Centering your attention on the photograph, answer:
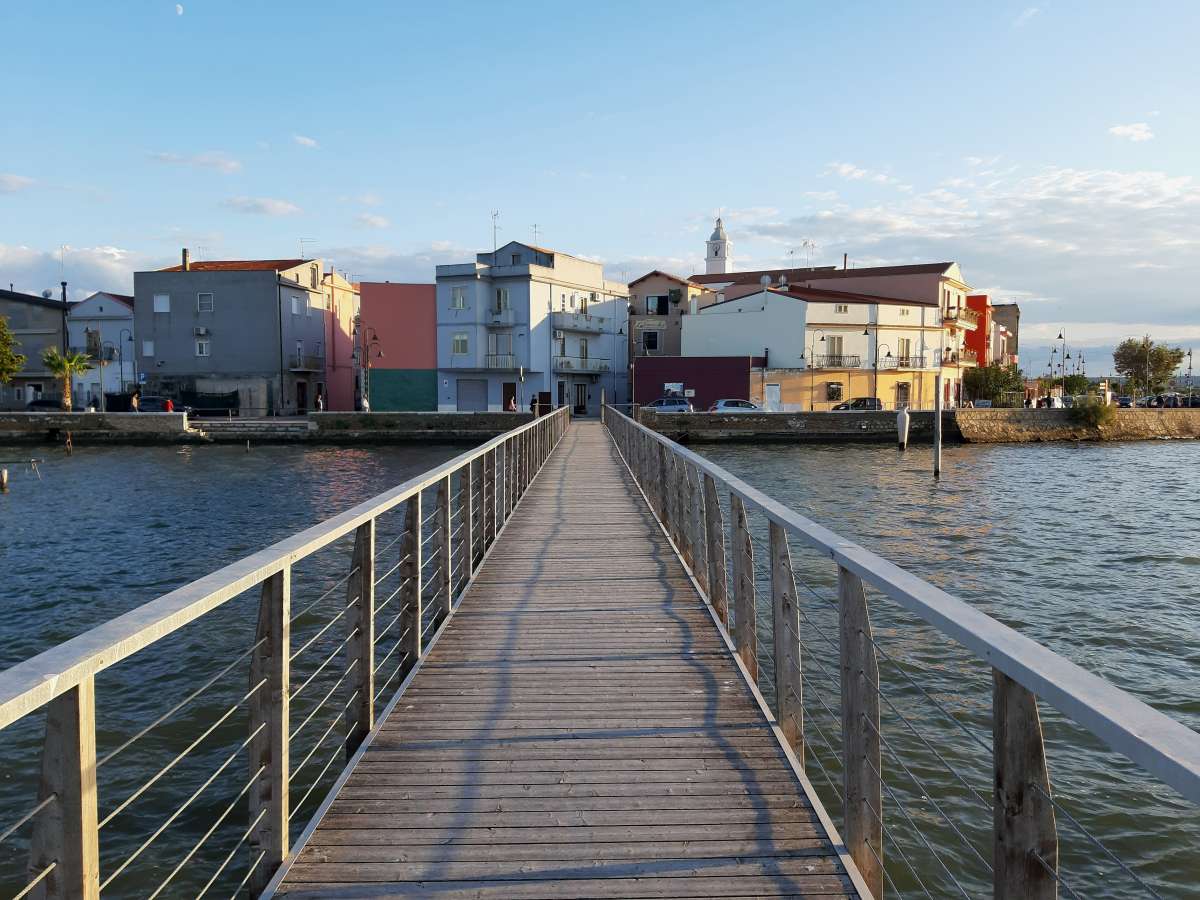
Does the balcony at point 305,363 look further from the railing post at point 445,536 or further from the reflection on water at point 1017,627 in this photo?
the railing post at point 445,536

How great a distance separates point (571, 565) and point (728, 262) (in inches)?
3324

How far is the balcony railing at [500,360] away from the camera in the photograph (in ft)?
169

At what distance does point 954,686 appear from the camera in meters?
8.60

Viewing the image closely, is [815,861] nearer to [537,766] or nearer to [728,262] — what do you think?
[537,766]

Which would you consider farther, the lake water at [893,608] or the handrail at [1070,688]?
the lake water at [893,608]

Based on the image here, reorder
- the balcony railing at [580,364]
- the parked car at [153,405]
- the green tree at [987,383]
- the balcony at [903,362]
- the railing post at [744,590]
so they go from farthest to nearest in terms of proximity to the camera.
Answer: the green tree at [987,383]
the balcony at [903,362]
the balcony railing at [580,364]
the parked car at [153,405]
the railing post at [744,590]

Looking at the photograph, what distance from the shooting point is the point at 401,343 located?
169 ft

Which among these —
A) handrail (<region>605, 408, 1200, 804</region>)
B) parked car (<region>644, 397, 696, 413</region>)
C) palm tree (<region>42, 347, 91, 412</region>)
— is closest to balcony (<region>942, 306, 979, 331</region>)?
parked car (<region>644, 397, 696, 413</region>)

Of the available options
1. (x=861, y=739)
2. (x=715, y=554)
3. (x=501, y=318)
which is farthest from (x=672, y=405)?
(x=861, y=739)

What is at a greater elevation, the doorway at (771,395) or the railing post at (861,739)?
the doorway at (771,395)

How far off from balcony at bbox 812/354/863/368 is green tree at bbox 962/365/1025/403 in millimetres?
14758

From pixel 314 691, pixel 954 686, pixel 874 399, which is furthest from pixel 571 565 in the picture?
pixel 874 399

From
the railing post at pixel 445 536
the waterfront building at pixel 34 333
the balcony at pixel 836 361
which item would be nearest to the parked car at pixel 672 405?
the balcony at pixel 836 361

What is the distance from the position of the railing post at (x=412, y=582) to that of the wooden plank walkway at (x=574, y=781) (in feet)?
0.70
